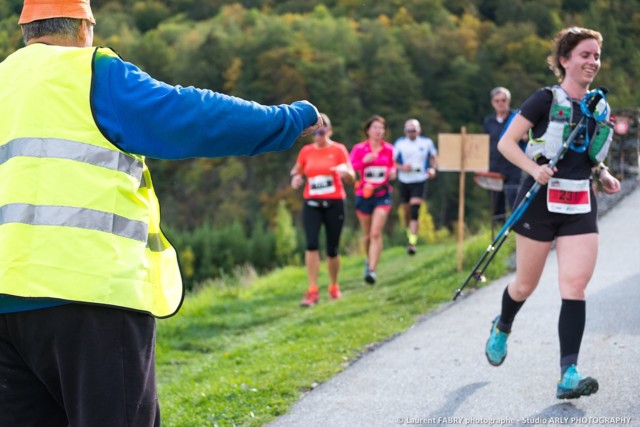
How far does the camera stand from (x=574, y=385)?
211 inches

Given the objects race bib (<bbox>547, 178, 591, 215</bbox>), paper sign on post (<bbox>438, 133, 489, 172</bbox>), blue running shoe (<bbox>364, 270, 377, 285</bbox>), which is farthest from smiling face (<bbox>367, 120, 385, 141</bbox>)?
race bib (<bbox>547, 178, 591, 215</bbox>)

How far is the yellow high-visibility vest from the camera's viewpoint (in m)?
3.05

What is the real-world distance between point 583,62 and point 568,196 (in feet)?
2.54

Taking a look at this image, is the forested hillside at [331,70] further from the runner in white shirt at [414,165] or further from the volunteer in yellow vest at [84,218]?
the volunteer in yellow vest at [84,218]

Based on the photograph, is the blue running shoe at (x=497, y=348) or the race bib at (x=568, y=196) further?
the blue running shoe at (x=497, y=348)

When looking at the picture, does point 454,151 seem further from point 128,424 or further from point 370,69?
point 370,69

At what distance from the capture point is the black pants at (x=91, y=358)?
3035mm

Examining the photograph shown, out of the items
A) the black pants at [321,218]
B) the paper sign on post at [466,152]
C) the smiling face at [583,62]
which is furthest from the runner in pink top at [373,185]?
the smiling face at [583,62]

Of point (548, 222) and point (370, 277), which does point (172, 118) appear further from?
point (370, 277)

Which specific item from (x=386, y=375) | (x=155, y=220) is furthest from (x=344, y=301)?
(x=155, y=220)

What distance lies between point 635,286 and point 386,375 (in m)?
3.44

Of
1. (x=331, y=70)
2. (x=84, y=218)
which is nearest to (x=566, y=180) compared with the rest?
(x=84, y=218)

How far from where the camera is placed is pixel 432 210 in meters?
79.2

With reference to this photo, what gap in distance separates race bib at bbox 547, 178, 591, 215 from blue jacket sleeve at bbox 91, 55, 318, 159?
272cm
